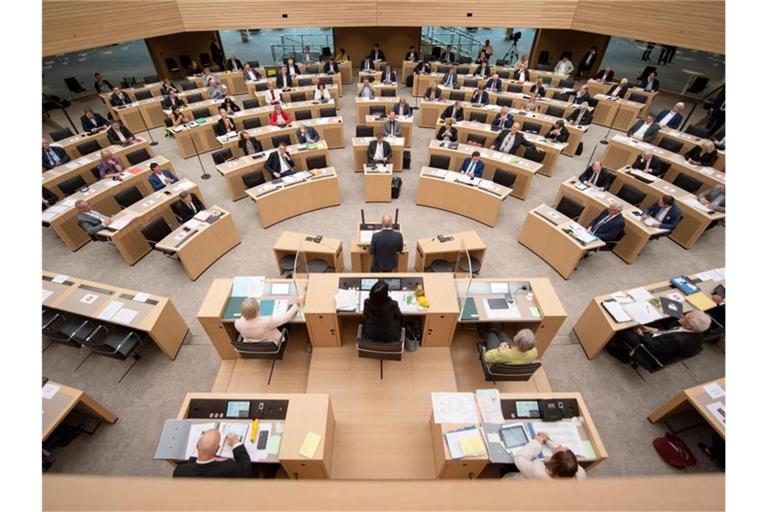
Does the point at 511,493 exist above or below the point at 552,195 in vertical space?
above

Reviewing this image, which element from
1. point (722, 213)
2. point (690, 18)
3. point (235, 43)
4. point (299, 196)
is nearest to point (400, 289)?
point (299, 196)

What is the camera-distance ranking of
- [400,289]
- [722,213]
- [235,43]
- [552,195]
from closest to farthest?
[400,289] < [722,213] < [552,195] < [235,43]

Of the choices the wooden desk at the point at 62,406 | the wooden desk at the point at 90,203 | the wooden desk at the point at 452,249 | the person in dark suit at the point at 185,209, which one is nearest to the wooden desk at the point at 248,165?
the person in dark suit at the point at 185,209

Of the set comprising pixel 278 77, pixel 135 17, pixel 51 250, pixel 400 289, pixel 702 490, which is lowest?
pixel 51 250

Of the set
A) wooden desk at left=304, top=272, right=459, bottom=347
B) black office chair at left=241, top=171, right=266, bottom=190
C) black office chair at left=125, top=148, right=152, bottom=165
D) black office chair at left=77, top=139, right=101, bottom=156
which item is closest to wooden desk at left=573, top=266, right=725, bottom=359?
wooden desk at left=304, top=272, right=459, bottom=347

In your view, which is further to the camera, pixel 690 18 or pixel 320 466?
pixel 690 18

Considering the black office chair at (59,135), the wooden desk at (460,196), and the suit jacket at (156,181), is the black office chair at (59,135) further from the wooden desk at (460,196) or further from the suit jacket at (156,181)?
the wooden desk at (460,196)

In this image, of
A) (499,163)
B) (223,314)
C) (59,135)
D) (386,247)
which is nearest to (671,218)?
(499,163)

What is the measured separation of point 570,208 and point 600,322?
3.11 meters

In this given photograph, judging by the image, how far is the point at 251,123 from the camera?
10.2 m

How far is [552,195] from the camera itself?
30.0ft

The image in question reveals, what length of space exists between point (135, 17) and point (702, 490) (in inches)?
712

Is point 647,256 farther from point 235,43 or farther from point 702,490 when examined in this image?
point 235,43

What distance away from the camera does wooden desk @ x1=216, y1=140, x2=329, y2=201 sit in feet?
27.6
